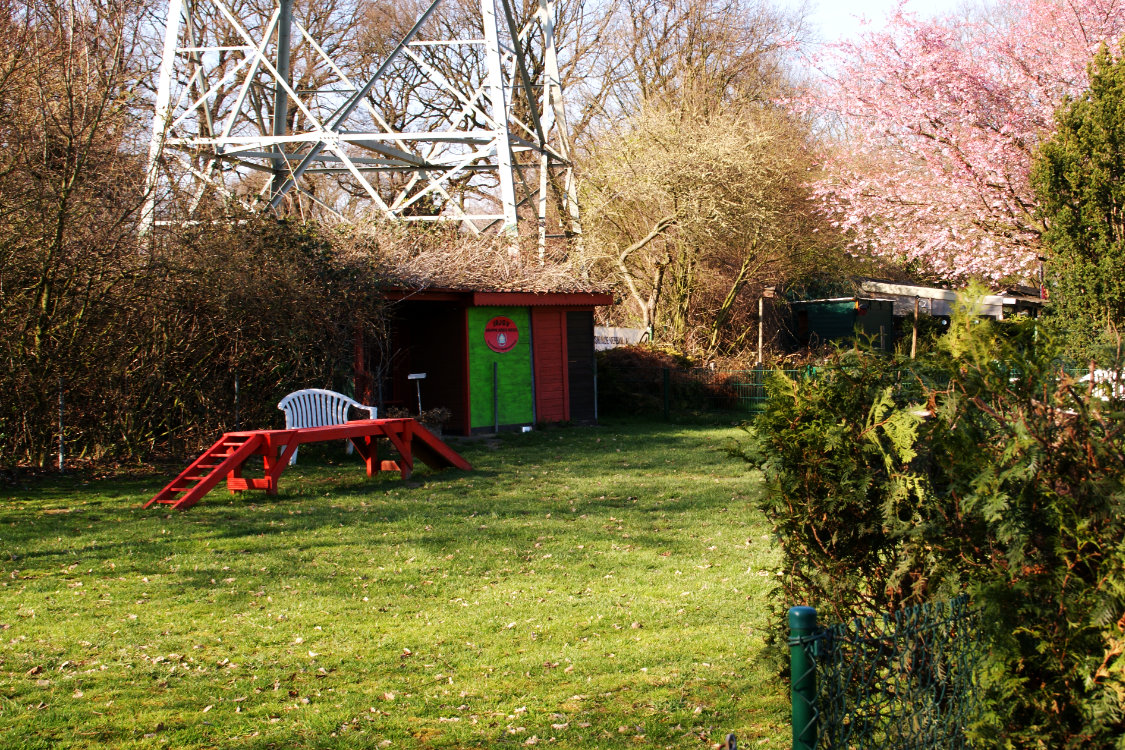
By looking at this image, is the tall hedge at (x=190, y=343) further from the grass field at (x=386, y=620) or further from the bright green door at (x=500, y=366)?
the bright green door at (x=500, y=366)

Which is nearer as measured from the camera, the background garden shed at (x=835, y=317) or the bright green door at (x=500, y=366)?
the bright green door at (x=500, y=366)

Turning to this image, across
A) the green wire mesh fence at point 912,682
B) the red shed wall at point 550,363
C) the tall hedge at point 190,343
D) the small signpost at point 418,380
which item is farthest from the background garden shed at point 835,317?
the green wire mesh fence at point 912,682

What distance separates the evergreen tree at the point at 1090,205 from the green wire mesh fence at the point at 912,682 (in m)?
8.92

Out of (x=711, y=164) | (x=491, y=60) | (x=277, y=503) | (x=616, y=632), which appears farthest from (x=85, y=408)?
A: (x=711, y=164)

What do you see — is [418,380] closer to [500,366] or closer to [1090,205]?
[500,366]

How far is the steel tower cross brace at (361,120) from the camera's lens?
17.8 meters

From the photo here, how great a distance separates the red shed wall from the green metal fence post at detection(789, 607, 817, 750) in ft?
48.8

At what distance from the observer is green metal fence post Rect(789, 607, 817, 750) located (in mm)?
2707

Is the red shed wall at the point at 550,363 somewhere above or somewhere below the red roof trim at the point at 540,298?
below

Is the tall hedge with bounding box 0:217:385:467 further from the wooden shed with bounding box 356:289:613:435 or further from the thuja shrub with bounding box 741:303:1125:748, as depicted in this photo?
the thuja shrub with bounding box 741:303:1125:748

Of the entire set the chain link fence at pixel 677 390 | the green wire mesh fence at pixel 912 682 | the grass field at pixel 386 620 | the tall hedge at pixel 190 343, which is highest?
the tall hedge at pixel 190 343

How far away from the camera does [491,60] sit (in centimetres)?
1808

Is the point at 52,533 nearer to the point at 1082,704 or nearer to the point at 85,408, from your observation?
the point at 85,408

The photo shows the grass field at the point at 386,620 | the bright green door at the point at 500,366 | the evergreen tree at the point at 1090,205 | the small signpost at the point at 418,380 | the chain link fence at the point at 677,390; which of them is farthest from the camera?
the chain link fence at the point at 677,390
